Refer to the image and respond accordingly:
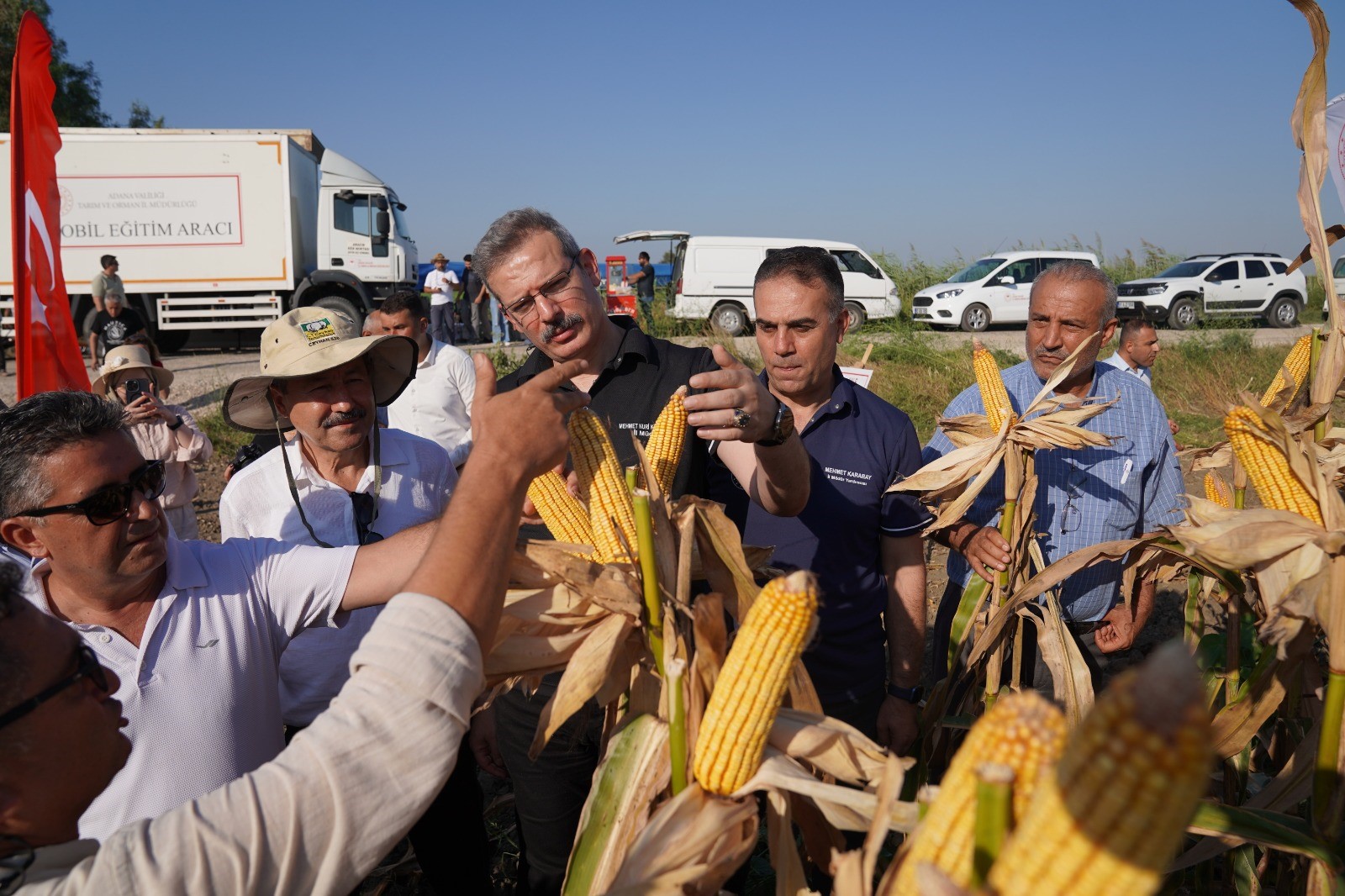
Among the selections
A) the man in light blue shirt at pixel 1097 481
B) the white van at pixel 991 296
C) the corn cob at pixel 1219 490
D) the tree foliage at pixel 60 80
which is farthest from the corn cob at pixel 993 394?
the tree foliage at pixel 60 80

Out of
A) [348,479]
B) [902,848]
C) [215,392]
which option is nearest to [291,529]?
[348,479]

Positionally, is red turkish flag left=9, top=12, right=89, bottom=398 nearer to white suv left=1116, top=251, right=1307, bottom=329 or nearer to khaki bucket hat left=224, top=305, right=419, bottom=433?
khaki bucket hat left=224, top=305, right=419, bottom=433

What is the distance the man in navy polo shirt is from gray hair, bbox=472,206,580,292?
783mm

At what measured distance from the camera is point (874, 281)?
62.5 feet

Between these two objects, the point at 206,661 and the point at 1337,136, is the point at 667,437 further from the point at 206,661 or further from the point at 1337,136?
the point at 1337,136

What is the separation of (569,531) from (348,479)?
131 cm

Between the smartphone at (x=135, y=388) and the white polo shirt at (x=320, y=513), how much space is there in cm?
307

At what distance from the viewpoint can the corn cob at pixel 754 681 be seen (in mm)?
1189

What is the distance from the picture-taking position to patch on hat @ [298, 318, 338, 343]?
278 centimetres

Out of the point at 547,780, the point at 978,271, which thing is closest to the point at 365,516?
the point at 547,780

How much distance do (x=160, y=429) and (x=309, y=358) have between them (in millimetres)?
3128

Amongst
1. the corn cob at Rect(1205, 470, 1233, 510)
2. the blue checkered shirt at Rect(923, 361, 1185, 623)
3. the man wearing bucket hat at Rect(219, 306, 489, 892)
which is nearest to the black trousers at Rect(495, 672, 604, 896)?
the man wearing bucket hat at Rect(219, 306, 489, 892)

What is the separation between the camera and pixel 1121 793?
27.6 inches

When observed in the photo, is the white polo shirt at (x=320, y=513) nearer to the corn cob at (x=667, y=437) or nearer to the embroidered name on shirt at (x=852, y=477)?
the corn cob at (x=667, y=437)
